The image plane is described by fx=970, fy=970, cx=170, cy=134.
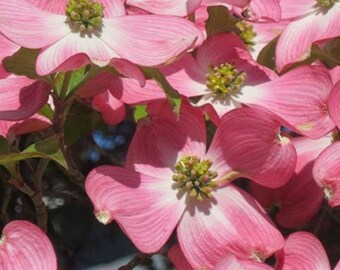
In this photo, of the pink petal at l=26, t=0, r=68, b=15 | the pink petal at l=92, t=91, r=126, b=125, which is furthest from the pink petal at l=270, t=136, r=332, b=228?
the pink petal at l=26, t=0, r=68, b=15

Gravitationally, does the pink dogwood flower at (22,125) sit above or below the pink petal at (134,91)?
below

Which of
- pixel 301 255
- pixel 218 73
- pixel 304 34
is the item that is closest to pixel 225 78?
pixel 218 73

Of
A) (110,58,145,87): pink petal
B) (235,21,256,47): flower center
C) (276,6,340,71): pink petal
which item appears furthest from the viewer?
(235,21,256,47): flower center

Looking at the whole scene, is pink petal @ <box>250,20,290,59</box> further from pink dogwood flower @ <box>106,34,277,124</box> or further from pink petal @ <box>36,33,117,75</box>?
pink petal @ <box>36,33,117,75</box>

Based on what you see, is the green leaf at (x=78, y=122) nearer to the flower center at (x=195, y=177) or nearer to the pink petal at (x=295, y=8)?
the flower center at (x=195, y=177)

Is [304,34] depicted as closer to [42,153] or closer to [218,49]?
[218,49]

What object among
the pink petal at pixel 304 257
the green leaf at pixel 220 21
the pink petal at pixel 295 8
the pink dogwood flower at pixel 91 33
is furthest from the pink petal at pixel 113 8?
the pink petal at pixel 304 257

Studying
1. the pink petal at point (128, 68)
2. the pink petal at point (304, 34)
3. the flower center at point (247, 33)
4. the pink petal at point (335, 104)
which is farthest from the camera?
the flower center at point (247, 33)
